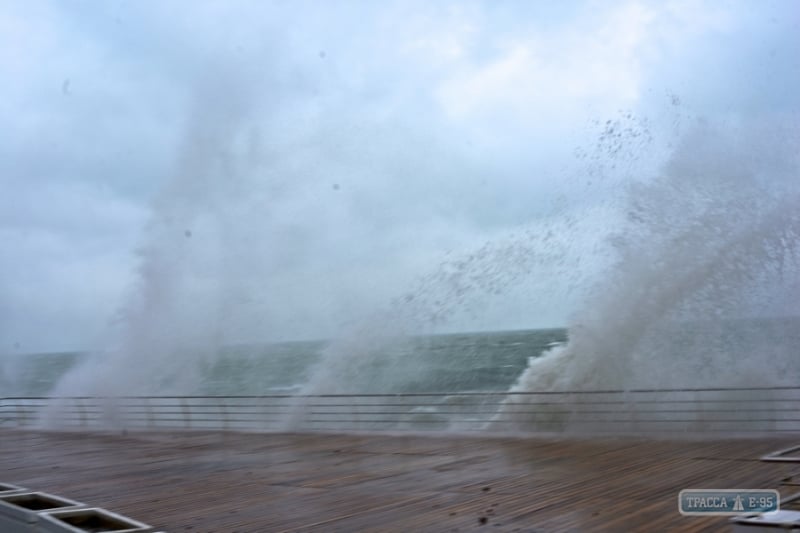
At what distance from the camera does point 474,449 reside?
33.0 feet

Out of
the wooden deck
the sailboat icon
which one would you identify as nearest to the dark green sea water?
the wooden deck

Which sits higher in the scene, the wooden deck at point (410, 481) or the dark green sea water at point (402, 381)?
the dark green sea water at point (402, 381)

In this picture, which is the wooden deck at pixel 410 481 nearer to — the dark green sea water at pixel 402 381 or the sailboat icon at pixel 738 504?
the sailboat icon at pixel 738 504

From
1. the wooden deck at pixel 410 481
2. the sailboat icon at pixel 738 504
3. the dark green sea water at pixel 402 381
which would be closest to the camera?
the sailboat icon at pixel 738 504

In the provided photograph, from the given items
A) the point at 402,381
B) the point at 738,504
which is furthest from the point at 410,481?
the point at 402,381

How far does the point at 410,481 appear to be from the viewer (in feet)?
26.1

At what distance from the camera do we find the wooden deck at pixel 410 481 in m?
6.12

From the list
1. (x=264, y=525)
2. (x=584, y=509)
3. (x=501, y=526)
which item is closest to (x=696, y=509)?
(x=584, y=509)


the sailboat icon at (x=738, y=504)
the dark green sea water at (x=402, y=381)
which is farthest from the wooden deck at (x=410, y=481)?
the dark green sea water at (x=402, y=381)

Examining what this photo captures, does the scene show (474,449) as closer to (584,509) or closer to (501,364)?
(584,509)

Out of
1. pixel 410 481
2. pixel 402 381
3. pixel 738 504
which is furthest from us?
pixel 402 381

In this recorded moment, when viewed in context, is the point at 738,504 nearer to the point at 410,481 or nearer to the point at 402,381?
the point at 410,481

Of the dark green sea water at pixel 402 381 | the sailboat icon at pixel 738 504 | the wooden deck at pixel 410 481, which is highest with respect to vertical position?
the dark green sea water at pixel 402 381

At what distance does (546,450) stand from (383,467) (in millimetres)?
2081
